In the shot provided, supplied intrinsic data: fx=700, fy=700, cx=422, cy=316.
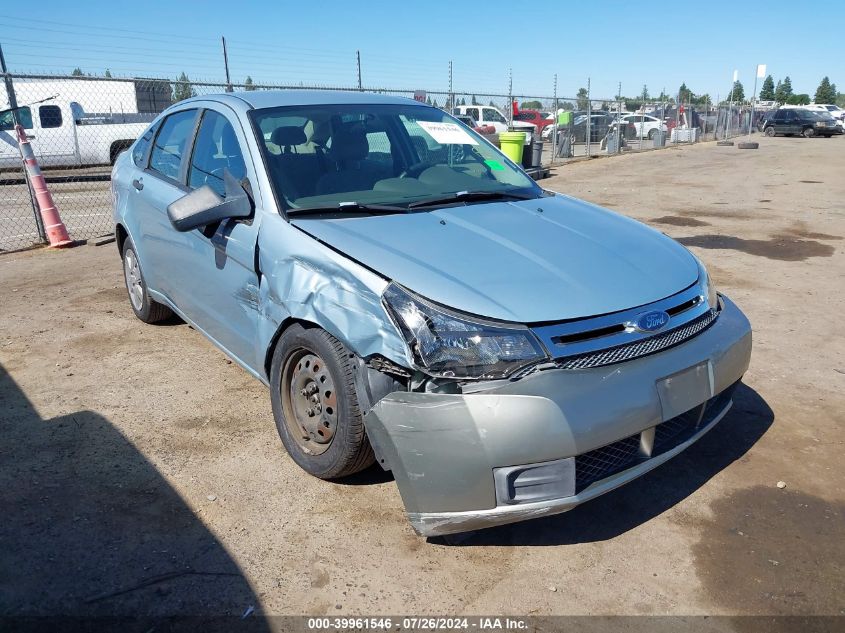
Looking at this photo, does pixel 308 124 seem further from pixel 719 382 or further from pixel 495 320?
pixel 719 382

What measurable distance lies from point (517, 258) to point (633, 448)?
2.89 ft

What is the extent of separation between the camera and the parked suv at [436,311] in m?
2.47

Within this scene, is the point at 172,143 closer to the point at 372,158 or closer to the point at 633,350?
the point at 372,158

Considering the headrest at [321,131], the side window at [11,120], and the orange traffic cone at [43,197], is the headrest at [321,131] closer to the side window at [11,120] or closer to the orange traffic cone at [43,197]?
the orange traffic cone at [43,197]

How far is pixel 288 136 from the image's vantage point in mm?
3672

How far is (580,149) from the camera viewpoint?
2416 cm

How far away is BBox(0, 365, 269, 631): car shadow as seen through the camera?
2.47 m

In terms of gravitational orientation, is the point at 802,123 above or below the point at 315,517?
above

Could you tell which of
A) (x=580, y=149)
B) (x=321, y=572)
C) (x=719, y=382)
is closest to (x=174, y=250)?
(x=321, y=572)

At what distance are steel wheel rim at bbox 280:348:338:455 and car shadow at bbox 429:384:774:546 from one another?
0.68m

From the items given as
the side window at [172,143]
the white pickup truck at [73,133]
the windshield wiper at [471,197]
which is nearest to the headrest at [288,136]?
the windshield wiper at [471,197]

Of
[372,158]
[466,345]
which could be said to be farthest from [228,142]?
[466,345]

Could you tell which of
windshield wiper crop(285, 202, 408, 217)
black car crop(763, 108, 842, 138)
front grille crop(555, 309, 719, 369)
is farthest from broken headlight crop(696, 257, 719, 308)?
black car crop(763, 108, 842, 138)

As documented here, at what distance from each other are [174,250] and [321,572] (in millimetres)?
2368
